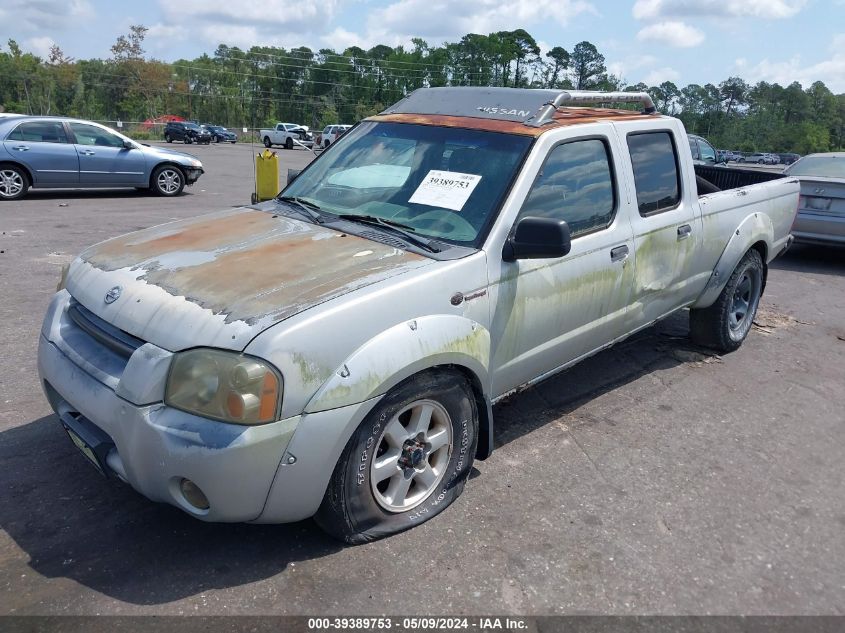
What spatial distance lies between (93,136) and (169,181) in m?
1.76

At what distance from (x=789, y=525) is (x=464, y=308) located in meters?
1.93

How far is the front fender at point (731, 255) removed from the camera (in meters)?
5.29

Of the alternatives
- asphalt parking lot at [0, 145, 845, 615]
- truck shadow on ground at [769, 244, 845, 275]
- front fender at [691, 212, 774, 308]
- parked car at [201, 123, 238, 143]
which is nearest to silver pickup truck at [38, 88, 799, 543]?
asphalt parking lot at [0, 145, 845, 615]

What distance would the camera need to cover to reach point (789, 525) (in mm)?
3371

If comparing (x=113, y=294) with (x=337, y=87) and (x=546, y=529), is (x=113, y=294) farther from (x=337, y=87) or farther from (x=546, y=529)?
(x=337, y=87)

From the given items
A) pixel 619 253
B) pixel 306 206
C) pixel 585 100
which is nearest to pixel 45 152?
pixel 306 206

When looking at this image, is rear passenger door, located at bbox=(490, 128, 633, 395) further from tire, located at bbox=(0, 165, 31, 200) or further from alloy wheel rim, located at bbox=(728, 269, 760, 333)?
tire, located at bbox=(0, 165, 31, 200)

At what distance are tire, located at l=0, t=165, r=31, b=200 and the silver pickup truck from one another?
10.4 meters

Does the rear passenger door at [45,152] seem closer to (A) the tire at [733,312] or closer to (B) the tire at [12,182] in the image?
(B) the tire at [12,182]

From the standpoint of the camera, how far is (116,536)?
3002 millimetres

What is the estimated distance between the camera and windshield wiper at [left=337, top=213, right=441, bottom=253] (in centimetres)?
330

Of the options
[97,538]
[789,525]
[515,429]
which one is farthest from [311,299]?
[789,525]

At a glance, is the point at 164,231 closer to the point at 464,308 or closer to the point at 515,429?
the point at 464,308

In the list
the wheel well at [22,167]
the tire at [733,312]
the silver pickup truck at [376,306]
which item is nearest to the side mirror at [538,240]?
the silver pickup truck at [376,306]
